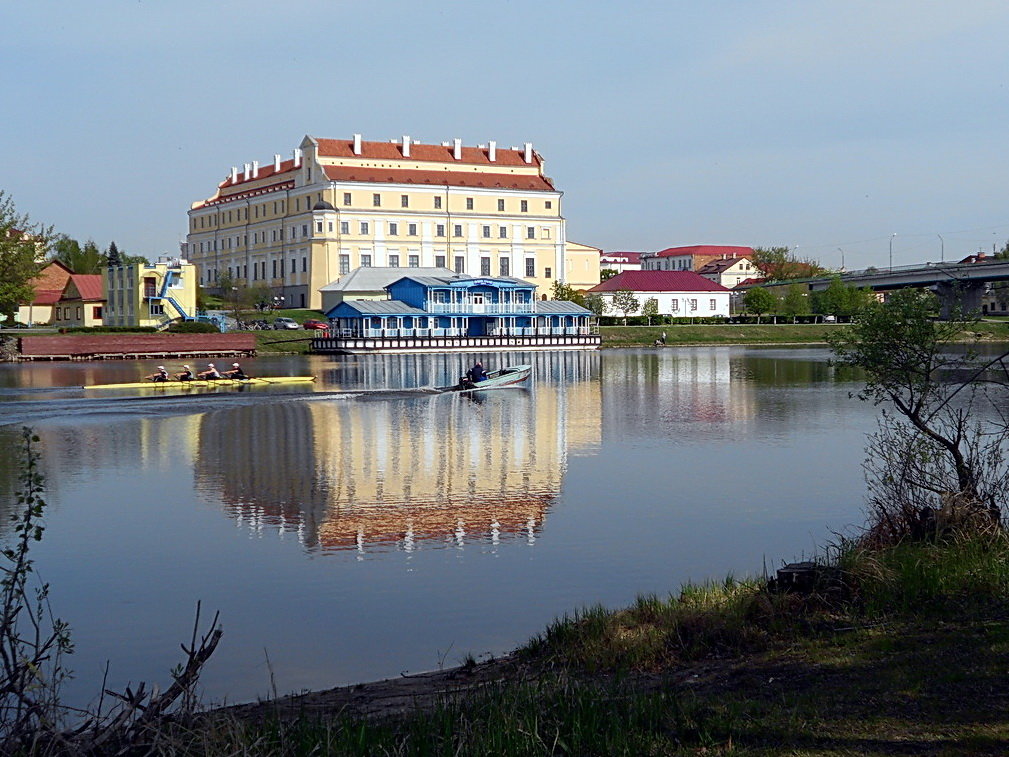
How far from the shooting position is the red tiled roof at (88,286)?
106769mm

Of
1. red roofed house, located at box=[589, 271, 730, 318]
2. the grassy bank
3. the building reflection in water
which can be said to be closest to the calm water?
the building reflection in water

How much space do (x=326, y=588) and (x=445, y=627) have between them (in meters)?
2.58

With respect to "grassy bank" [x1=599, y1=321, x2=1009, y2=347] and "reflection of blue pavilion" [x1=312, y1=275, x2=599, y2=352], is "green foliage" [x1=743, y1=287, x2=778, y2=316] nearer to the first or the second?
"grassy bank" [x1=599, y1=321, x2=1009, y2=347]

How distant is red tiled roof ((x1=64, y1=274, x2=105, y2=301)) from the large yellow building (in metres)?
13.7

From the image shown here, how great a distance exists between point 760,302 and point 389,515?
10598 cm

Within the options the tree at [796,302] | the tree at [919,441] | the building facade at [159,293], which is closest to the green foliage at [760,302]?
the tree at [796,302]

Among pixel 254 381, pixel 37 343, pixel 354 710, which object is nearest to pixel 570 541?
pixel 354 710

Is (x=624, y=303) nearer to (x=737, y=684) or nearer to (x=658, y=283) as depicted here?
(x=658, y=283)

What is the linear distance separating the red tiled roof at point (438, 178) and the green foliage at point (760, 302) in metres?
25.3

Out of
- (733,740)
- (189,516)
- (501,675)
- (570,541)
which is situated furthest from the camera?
(189,516)

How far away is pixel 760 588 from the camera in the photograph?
1166cm

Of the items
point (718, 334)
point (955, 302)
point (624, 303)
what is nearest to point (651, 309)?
point (624, 303)

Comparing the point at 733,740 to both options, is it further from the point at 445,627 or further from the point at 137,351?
the point at 137,351

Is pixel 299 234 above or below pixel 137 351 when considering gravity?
above
